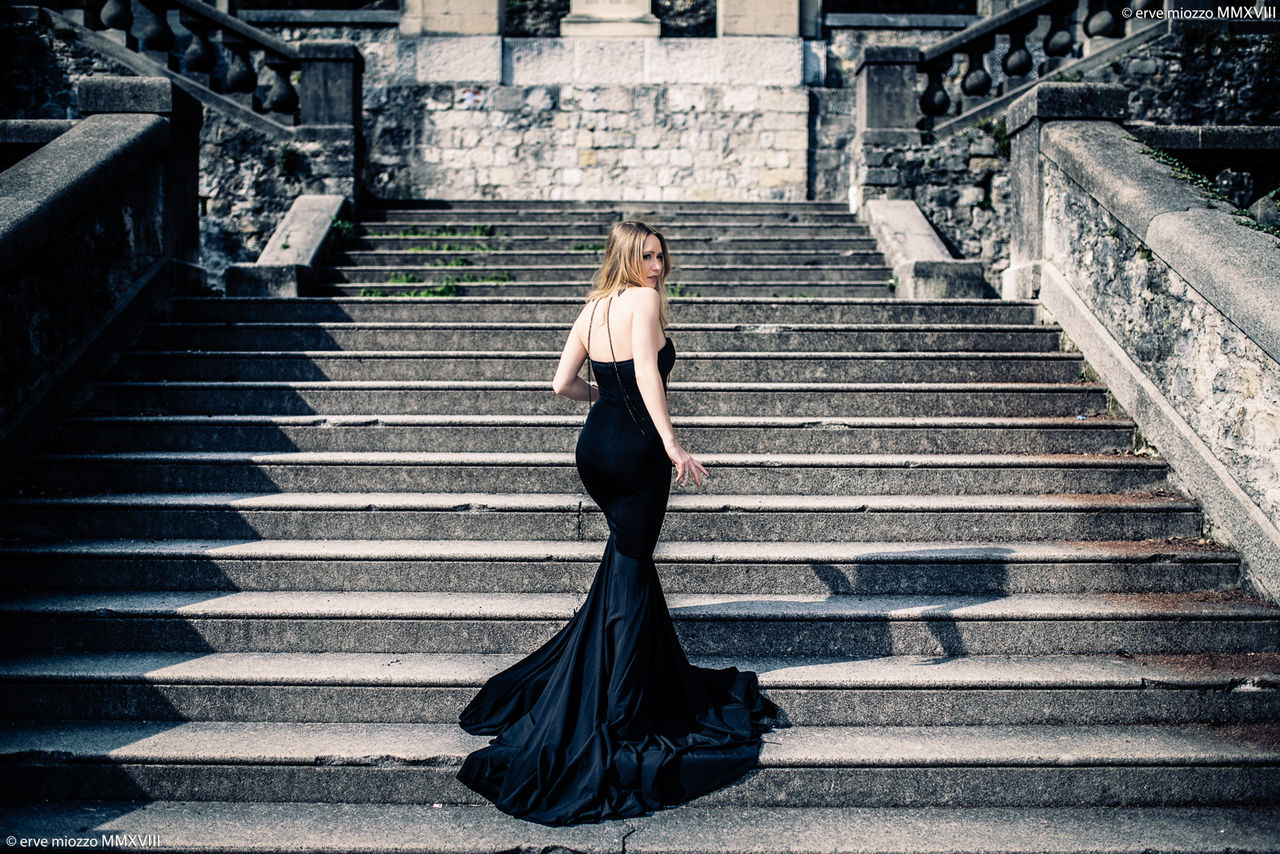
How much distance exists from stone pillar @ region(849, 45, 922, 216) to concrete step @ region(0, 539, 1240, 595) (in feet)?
18.1

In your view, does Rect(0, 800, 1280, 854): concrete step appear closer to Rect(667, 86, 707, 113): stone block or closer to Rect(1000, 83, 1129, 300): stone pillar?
Rect(1000, 83, 1129, 300): stone pillar

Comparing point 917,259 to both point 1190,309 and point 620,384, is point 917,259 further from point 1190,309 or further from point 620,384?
point 620,384

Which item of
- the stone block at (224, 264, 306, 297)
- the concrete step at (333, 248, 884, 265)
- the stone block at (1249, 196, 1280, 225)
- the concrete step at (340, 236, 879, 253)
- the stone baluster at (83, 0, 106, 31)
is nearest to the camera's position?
the stone block at (1249, 196, 1280, 225)

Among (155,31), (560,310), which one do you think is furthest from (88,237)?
(155,31)

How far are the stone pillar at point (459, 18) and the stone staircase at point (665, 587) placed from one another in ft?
25.3

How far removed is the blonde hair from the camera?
3.06 metres

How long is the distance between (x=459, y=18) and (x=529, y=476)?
9910 millimetres

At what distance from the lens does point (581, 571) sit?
394cm

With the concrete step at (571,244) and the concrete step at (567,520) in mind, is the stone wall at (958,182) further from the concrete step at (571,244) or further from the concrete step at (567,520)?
the concrete step at (567,520)

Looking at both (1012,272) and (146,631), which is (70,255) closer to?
(146,631)

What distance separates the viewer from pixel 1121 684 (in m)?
3.33

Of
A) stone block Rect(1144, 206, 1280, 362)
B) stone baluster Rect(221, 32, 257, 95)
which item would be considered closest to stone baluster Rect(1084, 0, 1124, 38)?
stone block Rect(1144, 206, 1280, 362)

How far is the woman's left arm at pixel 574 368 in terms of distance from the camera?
125 inches

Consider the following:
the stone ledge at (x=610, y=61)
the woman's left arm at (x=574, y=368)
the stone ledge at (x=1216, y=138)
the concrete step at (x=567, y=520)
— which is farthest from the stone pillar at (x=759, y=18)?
the woman's left arm at (x=574, y=368)
